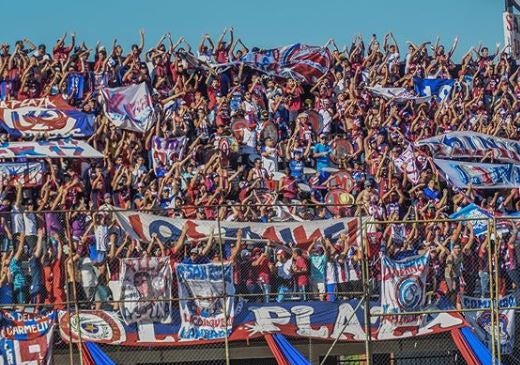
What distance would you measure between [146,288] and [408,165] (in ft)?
30.0

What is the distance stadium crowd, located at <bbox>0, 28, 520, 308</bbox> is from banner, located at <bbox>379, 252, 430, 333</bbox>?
0.65ft

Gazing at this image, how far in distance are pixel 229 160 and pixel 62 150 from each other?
11.1 feet

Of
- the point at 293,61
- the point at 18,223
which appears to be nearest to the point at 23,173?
the point at 18,223

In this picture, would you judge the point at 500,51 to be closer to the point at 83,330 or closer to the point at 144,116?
the point at 144,116

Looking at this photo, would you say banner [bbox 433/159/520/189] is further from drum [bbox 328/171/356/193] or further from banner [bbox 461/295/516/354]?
banner [bbox 461/295/516/354]

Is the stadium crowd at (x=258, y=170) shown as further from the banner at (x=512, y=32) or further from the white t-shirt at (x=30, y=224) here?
the banner at (x=512, y=32)

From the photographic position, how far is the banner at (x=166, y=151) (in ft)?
82.2

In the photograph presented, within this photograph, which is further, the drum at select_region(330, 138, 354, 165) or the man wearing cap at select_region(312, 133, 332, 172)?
the drum at select_region(330, 138, 354, 165)

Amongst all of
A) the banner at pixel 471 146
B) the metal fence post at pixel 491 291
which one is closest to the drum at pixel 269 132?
the banner at pixel 471 146

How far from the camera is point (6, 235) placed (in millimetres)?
18656

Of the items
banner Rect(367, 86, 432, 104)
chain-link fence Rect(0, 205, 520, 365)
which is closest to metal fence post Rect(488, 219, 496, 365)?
chain-link fence Rect(0, 205, 520, 365)

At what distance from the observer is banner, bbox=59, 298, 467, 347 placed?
62.4ft

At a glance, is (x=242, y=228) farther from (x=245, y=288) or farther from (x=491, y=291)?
(x=491, y=291)

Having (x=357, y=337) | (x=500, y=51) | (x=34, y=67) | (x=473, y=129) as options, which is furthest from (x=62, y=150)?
(x=500, y=51)
